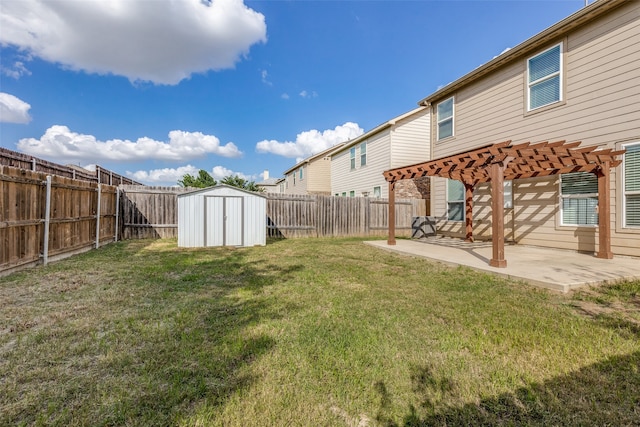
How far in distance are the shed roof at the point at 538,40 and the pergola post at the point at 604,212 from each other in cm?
320

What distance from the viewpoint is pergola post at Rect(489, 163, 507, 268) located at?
4895 millimetres

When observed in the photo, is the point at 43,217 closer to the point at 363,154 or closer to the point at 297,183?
the point at 363,154

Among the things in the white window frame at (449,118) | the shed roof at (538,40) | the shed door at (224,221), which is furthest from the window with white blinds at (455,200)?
the shed door at (224,221)

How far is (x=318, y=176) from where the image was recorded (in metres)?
21.2

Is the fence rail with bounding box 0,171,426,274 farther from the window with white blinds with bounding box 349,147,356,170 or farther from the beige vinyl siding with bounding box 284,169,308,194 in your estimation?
the beige vinyl siding with bounding box 284,169,308,194

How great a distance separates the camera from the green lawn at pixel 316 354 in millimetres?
1594

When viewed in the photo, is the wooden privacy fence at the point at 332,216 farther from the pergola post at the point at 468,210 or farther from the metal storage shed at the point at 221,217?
the pergola post at the point at 468,210

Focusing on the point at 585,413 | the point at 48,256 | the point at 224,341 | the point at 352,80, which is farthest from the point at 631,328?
the point at 352,80

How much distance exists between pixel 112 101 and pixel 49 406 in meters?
18.5

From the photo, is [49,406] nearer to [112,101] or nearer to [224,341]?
[224,341]

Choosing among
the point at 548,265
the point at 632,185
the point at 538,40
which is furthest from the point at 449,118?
the point at 548,265

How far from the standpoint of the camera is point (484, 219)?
8.31 metres

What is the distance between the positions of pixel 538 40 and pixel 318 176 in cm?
1569

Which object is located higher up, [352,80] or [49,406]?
[352,80]
